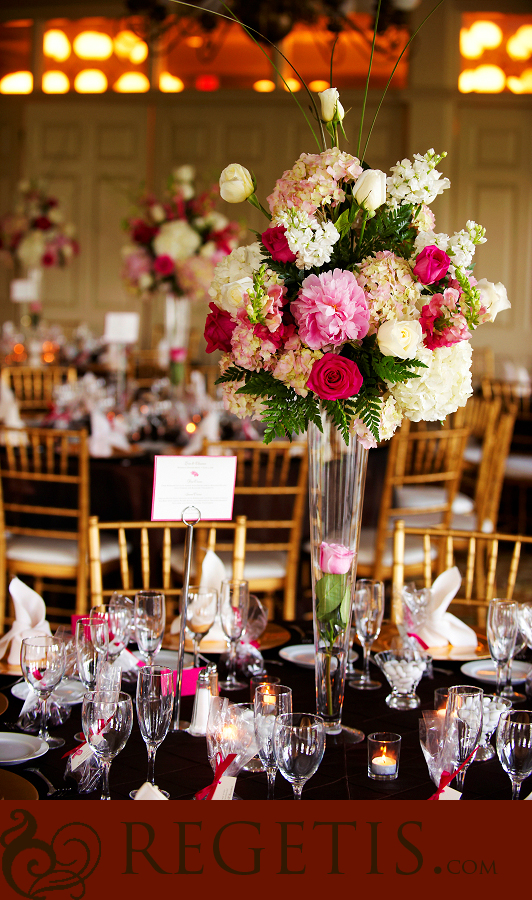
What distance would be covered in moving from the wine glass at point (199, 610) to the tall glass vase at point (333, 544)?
32cm

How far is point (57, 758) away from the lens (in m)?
1.41

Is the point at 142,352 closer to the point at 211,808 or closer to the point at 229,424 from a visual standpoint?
the point at 229,424

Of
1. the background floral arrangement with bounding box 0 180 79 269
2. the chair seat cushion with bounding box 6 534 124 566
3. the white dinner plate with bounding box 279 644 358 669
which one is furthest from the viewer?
the background floral arrangement with bounding box 0 180 79 269

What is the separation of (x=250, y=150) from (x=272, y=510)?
5.77 metres

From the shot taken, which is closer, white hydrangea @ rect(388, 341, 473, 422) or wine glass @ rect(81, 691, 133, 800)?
wine glass @ rect(81, 691, 133, 800)

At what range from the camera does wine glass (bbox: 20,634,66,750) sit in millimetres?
1446

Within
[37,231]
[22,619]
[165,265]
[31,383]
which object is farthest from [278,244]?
[37,231]

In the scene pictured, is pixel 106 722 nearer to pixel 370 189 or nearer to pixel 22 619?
pixel 22 619

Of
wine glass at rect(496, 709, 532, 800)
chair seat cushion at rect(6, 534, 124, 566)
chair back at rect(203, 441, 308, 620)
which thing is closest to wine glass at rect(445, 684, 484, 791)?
wine glass at rect(496, 709, 532, 800)

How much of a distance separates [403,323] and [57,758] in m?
0.86

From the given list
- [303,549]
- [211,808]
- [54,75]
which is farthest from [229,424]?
[54,75]

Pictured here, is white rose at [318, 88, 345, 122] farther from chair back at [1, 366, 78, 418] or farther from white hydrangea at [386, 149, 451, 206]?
chair back at [1, 366, 78, 418]

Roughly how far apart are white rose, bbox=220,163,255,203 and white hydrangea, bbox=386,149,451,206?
0.73 feet

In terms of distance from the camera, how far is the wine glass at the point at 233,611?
1787 millimetres
